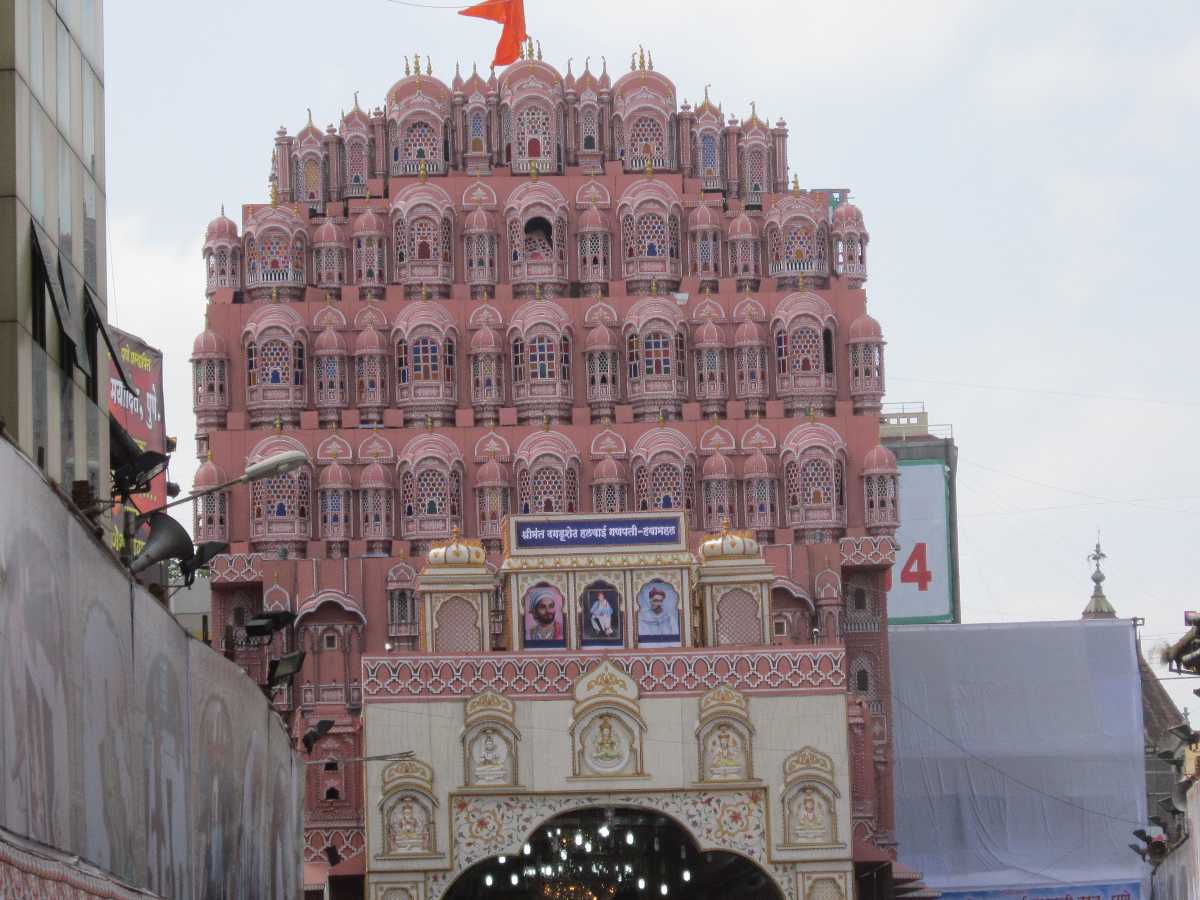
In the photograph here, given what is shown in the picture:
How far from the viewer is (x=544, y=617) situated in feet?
254

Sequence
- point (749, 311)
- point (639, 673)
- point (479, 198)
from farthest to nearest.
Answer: point (479, 198) → point (749, 311) → point (639, 673)

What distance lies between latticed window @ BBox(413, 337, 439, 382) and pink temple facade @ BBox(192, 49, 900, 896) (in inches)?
4.6

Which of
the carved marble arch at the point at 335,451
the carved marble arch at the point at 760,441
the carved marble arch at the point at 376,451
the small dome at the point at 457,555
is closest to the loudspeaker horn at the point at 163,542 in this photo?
the small dome at the point at 457,555

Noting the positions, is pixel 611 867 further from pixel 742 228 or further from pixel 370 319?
pixel 742 228

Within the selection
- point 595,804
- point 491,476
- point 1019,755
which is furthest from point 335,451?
point 1019,755

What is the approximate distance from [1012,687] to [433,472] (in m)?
26.4

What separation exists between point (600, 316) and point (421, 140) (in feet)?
31.8

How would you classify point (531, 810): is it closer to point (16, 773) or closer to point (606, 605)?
point (606, 605)

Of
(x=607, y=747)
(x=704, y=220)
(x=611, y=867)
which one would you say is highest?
(x=704, y=220)

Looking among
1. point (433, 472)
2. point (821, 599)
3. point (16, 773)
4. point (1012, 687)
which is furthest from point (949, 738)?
point (16, 773)

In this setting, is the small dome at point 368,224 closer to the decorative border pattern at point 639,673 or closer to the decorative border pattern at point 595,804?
the decorative border pattern at point 639,673

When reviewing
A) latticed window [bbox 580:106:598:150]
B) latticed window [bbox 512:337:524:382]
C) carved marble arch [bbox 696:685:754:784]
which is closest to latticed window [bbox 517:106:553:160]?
latticed window [bbox 580:106:598:150]

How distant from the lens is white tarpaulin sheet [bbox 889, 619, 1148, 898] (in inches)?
3873

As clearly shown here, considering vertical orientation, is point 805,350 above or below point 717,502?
above
